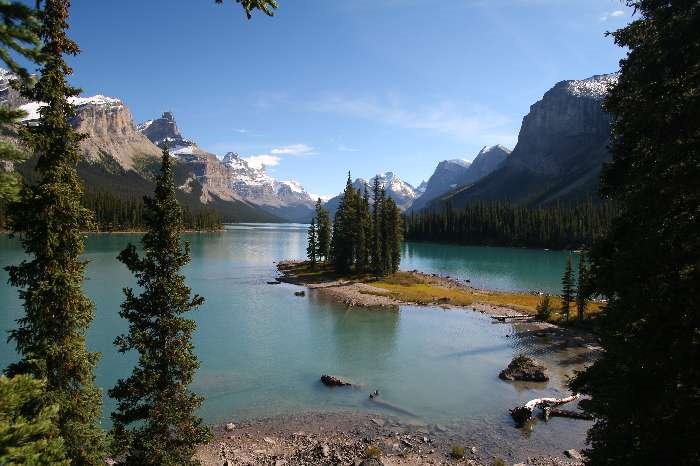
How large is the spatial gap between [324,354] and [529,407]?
73.2 ft

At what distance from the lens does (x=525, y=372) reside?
43.4 meters

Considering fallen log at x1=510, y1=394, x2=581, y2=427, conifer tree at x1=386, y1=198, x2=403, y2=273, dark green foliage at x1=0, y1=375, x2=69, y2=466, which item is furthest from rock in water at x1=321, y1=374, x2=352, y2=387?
conifer tree at x1=386, y1=198, x2=403, y2=273

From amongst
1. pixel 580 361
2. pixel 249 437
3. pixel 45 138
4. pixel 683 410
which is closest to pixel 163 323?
pixel 45 138

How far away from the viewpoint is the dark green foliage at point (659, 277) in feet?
40.3

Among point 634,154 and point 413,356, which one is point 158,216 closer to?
point 634,154

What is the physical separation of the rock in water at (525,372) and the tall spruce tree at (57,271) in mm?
35351

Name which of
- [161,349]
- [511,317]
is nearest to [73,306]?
[161,349]

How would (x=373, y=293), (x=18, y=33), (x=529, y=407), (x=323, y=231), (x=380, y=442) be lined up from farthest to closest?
(x=323, y=231)
(x=373, y=293)
(x=529, y=407)
(x=380, y=442)
(x=18, y=33)

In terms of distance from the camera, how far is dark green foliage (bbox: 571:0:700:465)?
12.3m

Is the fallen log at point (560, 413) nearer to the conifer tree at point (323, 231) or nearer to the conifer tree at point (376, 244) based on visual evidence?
the conifer tree at point (376, 244)

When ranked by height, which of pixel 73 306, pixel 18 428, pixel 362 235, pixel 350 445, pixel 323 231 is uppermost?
pixel 323 231

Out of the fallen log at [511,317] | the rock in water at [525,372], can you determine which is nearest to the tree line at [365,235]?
the fallen log at [511,317]

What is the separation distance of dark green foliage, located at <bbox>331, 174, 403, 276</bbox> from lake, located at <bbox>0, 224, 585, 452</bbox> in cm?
2024

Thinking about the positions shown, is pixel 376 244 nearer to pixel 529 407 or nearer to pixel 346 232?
pixel 346 232
